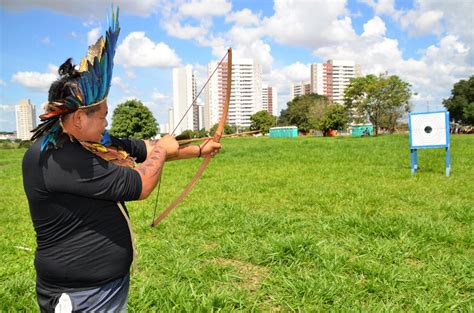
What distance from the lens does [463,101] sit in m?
58.0

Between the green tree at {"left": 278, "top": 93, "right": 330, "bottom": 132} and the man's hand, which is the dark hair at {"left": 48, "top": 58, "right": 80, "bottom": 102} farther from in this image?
the green tree at {"left": 278, "top": 93, "right": 330, "bottom": 132}

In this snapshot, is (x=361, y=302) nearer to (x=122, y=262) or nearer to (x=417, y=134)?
(x=122, y=262)

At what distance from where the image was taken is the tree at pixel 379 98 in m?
40.1

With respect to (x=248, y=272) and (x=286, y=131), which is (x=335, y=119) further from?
(x=248, y=272)

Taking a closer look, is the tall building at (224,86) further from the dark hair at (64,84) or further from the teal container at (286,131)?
the teal container at (286,131)

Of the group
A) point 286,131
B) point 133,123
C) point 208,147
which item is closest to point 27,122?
point 208,147

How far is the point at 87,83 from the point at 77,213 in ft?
1.68

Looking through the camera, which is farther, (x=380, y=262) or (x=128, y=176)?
(x=380, y=262)

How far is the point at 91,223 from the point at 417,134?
947 cm

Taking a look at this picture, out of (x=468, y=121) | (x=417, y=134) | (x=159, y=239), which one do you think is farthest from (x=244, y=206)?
(x=468, y=121)

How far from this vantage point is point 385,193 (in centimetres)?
667

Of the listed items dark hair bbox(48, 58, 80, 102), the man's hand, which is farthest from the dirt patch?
dark hair bbox(48, 58, 80, 102)

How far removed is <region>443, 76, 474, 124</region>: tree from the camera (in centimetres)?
5591

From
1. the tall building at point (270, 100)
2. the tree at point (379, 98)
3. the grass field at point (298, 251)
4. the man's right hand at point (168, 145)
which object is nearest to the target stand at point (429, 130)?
the grass field at point (298, 251)
